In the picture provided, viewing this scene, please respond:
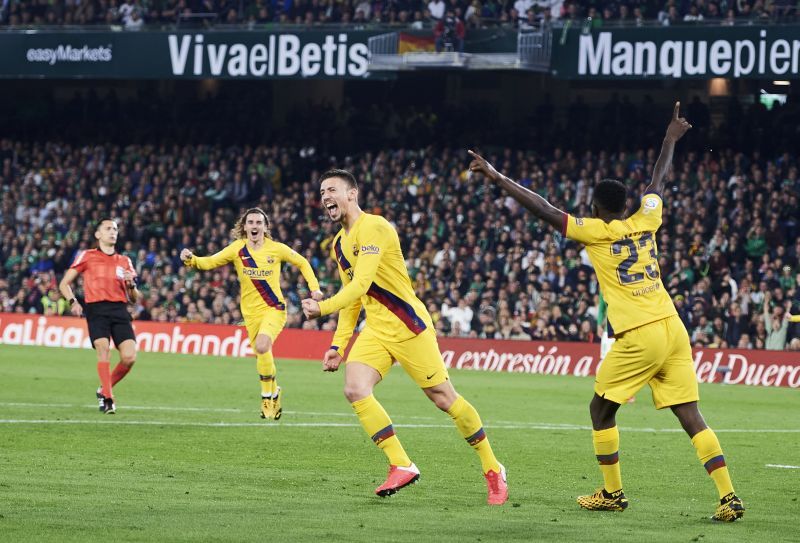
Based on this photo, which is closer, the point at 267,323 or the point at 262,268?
the point at 267,323

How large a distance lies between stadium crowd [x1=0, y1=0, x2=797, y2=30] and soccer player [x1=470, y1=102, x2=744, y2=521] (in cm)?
2352

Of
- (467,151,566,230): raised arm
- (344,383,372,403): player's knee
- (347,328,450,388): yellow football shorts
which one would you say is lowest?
(344,383,372,403): player's knee

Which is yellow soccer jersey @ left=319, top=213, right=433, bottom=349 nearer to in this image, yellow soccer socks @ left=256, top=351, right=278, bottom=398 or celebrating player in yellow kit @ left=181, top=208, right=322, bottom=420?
yellow soccer socks @ left=256, top=351, right=278, bottom=398

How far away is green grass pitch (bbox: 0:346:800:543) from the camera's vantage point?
8.91m

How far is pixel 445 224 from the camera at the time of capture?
34906 mm

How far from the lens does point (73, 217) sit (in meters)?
39.5

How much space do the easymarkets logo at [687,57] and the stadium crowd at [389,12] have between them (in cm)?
51

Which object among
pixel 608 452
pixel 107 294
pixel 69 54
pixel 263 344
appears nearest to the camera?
pixel 608 452

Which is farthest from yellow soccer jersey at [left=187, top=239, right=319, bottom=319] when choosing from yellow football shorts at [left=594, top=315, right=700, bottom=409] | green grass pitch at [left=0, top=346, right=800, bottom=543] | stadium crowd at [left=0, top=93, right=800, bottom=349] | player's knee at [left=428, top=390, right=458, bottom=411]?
A: stadium crowd at [left=0, top=93, right=800, bottom=349]

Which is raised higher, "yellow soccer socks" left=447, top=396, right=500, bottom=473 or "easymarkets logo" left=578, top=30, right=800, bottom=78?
"easymarkets logo" left=578, top=30, right=800, bottom=78

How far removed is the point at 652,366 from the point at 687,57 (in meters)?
23.9

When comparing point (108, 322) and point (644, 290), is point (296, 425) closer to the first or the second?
point (108, 322)

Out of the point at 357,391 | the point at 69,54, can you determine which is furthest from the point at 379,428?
the point at 69,54

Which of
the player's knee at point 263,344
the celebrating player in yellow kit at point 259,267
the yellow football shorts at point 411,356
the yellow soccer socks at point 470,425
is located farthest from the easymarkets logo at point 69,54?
the yellow soccer socks at point 470,425
